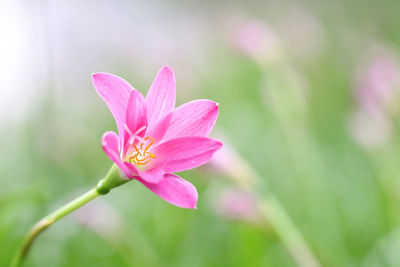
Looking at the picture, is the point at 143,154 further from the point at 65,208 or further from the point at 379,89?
the point at 379,89

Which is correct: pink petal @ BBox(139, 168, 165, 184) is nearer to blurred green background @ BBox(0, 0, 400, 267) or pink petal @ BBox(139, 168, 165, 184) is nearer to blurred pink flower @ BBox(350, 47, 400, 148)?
blurred green background @ BBox(0, 0, 400, 267)

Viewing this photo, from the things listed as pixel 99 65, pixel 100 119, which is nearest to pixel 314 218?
pixel 100 119

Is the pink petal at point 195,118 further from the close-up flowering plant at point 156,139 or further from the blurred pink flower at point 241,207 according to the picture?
the blurred pink flower at point 241,207

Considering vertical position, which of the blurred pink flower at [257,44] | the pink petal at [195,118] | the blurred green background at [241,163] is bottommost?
the blurred green background at [241,163]

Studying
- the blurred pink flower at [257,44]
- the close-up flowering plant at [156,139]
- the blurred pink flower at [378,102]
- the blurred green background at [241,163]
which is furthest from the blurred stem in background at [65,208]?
the blurred pink flower at [257,44]

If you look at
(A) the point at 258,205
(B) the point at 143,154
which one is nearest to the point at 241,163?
(A) the point at 258,205

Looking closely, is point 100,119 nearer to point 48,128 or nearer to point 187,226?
point 48,128

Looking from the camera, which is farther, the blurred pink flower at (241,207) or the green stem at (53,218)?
the blurred pink flower at (241,207)
